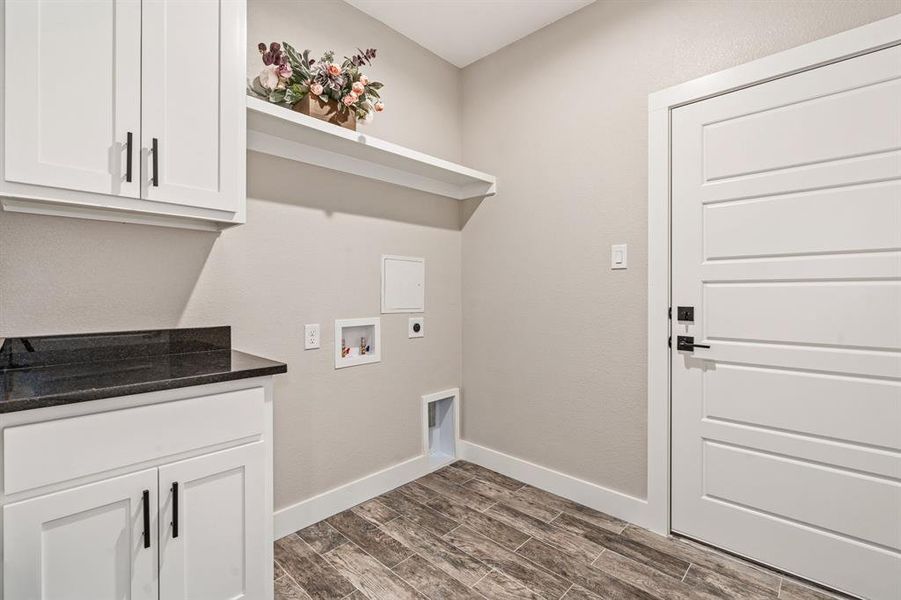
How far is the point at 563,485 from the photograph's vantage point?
2434 millimetres

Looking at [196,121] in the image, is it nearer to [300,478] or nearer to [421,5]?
[421,5]

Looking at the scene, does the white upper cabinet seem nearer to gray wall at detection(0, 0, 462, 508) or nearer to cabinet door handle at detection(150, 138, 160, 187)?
cabinet door handle at detection(150, 138, 160, 187)

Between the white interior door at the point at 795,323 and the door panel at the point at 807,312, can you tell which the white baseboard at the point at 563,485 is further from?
the door panel at the point at 807,312

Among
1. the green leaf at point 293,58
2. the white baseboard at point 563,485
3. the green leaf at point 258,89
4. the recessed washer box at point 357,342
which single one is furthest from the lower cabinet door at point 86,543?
the white baseboard at point 563,485

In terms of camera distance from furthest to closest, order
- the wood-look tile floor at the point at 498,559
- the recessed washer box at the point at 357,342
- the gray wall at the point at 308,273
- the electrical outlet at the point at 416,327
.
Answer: the electrical outlet at the point at 416,327 → the recessed washer box at the point at 357,342 → the wood-look tile floor at the point at 498,559 → the gray wall at the point at 308,273

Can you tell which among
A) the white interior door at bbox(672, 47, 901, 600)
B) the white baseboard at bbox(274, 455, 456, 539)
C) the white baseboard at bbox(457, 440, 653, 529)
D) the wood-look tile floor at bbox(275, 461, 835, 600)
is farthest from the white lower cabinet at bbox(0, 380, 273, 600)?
the white interior door at bbox(672, 47, 901, 600)

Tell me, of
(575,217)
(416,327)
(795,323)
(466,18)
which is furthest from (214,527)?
(466,18)

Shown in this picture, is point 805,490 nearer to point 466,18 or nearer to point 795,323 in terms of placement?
point 795,323

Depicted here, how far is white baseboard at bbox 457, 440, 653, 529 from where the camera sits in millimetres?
2156

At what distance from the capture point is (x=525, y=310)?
2.63m

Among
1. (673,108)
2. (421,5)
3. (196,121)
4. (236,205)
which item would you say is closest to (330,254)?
(236,205)

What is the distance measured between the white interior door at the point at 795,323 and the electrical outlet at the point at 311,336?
1755 mm

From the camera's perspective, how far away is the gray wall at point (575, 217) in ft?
6.63

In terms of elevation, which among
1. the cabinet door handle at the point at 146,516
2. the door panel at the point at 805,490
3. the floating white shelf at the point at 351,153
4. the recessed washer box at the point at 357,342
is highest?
the floating white shelf at the point at 351,153
